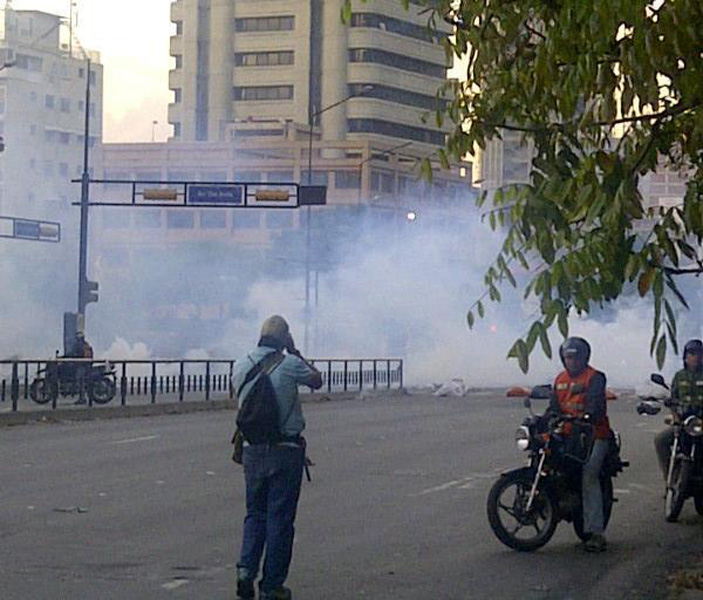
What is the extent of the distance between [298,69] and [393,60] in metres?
6.83

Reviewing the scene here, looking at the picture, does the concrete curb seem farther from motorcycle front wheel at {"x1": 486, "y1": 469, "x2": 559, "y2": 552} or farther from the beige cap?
the beige cap

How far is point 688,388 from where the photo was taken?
14797mm

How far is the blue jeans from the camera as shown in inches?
396

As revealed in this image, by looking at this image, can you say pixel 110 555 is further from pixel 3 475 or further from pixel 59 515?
pixel 3 475

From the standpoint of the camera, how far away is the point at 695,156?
30.9ft

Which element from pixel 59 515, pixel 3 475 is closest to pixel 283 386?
pixel 59 515

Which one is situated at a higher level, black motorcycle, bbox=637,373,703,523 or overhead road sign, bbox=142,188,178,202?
overhead road sign, bbox=142,188,178,202

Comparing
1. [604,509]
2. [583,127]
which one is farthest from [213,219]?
[583,127]

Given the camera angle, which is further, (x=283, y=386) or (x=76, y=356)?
(x=76, y=356)

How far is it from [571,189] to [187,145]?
84068mm

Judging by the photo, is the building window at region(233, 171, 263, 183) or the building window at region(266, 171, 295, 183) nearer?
the building window at region(233, 171, 263, 183)

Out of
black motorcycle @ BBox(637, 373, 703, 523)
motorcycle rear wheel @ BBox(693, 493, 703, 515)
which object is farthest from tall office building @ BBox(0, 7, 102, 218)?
black motorcycle @ BBox(637, 373, 703, 523)

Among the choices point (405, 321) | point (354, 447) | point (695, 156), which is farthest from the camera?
point (405, 321)

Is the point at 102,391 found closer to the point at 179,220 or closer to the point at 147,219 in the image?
the point at 147,219
